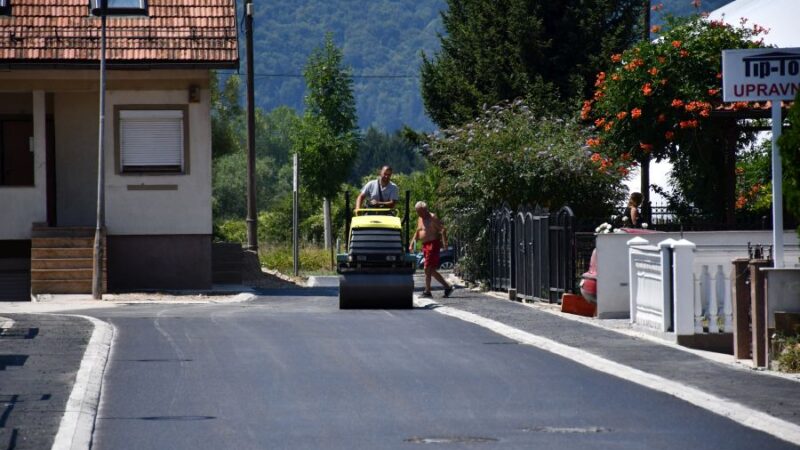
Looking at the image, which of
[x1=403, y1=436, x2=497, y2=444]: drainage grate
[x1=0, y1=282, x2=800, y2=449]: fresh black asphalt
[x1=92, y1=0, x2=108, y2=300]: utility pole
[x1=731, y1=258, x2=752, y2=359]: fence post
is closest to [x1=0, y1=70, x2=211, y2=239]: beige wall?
[x1=92, y1=0, x2=108, y2=300]: utility pole

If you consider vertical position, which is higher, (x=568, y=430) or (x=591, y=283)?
(x=591, y=283)

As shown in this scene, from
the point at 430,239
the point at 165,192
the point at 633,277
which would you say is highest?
the point at 165,192

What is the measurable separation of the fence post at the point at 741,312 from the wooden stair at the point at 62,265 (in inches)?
611

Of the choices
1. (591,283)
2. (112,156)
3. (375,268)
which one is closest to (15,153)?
(112,156)

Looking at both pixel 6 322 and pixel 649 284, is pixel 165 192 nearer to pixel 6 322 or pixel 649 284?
pixel 6 322

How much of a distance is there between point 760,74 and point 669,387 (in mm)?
4788

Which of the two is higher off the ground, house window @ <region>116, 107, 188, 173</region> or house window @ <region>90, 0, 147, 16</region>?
house window @ <region>90, 0, 147, 16</region>

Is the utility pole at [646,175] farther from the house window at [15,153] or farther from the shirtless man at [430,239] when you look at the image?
the house window at [15,153]

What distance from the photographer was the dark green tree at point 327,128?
57375 mm

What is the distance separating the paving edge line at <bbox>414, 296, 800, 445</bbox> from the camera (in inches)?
415

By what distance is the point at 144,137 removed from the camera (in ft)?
99.8

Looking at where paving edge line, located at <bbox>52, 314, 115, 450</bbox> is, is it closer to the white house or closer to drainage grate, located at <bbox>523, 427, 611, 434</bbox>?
drainage grate, located at <bbox>523, 427, 611, 434</bbox>

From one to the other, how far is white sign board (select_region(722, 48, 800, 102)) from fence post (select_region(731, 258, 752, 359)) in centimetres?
189

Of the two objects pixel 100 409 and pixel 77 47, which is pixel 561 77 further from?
pixel 100 409
